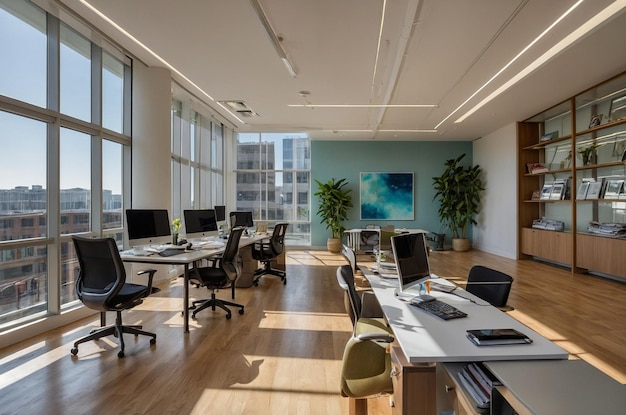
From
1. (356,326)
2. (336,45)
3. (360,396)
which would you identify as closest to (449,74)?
(336,45)

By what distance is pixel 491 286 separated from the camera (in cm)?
269

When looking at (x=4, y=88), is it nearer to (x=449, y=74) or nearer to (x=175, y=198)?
(x=175, y=198)

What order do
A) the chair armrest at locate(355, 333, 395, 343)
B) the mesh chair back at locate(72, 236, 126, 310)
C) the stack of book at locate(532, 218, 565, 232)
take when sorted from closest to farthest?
the chair armrest at locate(355, 333, 395, 343) < the mesh chair back at locate(72, 236, 126, 310) < the stack of book at locate(532, 218, 565, 232)

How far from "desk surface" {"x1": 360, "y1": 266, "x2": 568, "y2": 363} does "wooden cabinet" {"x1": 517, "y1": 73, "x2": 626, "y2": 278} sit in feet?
16.9

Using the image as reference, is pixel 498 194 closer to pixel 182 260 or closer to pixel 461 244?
pixel 461 244

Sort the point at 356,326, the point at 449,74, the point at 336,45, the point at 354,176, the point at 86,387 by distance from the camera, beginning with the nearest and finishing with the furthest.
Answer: the point at 356,326, the point at 86,387, the point at 336,45, the point at 449,74, the point at 354,176

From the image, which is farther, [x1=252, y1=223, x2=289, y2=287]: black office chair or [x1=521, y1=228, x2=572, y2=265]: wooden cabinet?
[x1=521, y1=228, x2=572, y2=265]: wooden cabinet

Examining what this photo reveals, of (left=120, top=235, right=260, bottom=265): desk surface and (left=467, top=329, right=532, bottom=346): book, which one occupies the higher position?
(left=120, top=235, right=260, bottom=265): desk surface

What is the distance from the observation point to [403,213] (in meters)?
10.6

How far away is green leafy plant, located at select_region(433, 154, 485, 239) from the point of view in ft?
32.4

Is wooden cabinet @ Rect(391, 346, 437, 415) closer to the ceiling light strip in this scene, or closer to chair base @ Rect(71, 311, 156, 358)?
chair base @ Rect(71, 311, 156, 358)

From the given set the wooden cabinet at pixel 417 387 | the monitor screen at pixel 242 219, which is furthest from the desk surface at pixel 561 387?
the monitor screen at pixel 242 219

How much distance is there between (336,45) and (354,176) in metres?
6.33

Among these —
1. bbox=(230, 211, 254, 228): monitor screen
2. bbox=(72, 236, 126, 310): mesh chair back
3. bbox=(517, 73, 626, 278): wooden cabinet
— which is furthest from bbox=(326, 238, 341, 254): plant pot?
bbox=(72, 236, 126, 310): mesh chair back
